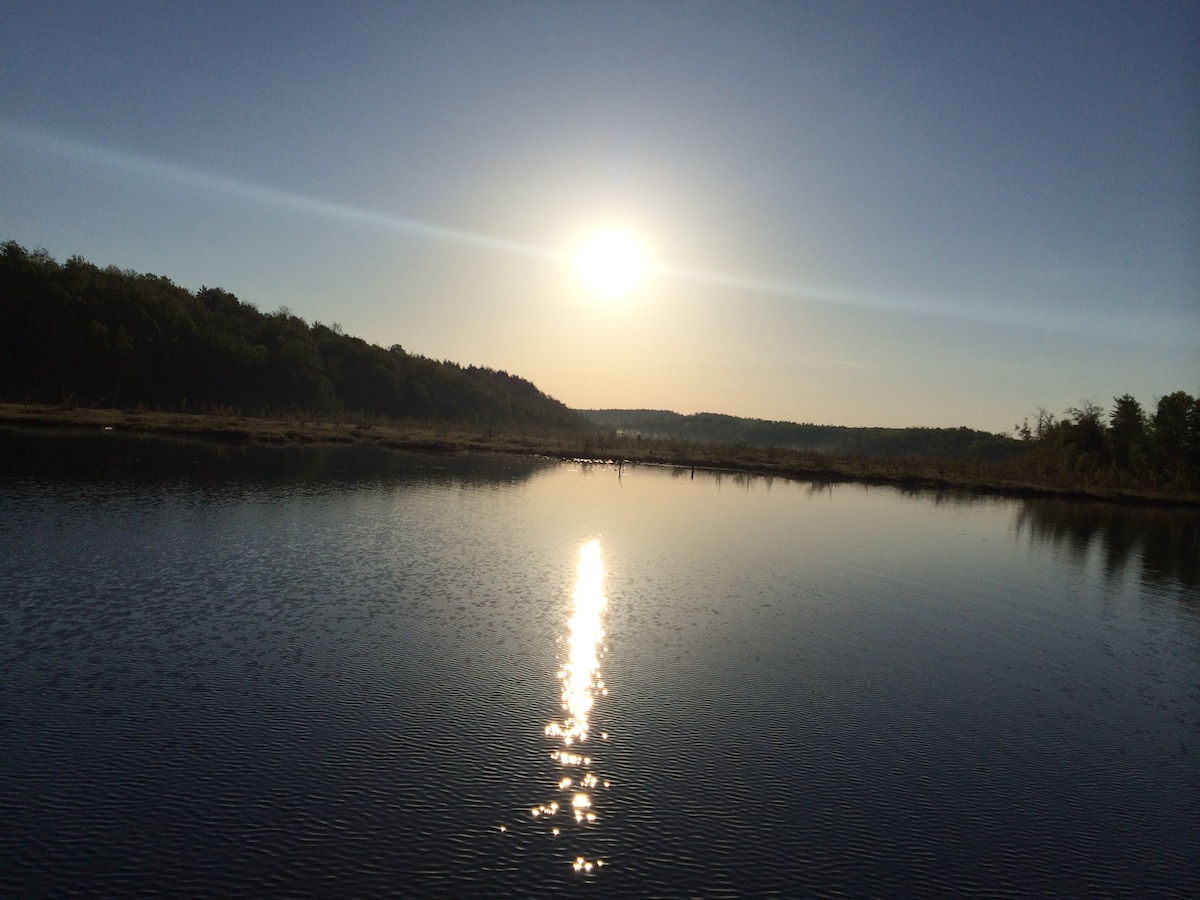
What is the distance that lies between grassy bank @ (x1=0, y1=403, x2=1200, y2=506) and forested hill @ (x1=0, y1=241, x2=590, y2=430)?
19.5ft

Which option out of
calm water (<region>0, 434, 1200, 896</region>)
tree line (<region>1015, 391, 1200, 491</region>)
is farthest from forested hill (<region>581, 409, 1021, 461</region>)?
calm water (<region>0, 434, 1200, 896</region>)

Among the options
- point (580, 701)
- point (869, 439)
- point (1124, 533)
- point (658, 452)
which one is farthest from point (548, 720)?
point (869, 439)

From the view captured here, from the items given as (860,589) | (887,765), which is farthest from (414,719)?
(860,589)

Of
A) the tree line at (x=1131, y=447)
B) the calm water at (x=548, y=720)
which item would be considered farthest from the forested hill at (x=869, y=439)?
the calm water at (x=548, y=720)

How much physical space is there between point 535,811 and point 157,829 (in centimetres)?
292

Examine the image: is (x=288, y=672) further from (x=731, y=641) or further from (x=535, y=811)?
(x=731, y=641)

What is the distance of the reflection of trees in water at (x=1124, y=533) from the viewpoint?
25641 millimetres

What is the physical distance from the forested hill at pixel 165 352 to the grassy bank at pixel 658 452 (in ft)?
19.5

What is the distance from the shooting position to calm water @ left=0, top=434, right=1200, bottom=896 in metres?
5.95

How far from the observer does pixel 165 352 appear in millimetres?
62938

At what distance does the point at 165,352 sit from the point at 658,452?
4137cm

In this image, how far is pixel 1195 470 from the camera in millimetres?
60125

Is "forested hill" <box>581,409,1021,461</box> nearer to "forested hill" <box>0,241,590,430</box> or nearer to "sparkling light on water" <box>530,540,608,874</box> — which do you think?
"forested hill" <box>0,241,590,430</box>

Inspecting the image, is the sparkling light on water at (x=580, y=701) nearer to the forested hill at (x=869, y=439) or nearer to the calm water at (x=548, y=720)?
the calm water at (x=548, y=720)
